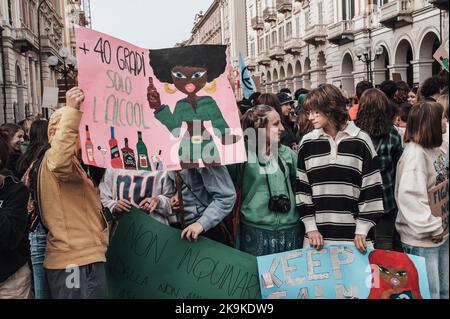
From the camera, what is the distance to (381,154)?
4402mm

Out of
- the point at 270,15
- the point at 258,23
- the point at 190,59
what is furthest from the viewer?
the point at 258,23

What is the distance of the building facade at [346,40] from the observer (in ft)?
83.8

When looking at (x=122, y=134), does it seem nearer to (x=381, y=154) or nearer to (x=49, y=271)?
(x=49, y=271)

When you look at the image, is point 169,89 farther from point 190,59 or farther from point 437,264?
point 437,264

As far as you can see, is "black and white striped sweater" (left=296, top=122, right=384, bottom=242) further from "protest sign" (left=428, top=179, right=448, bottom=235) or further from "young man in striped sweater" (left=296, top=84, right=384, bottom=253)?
"protest sign" (left=428, top=179, right=448, bottom=235)

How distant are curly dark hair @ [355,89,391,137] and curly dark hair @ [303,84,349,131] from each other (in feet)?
2.90

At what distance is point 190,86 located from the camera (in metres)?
3.53

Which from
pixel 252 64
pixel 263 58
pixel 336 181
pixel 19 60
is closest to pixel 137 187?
pixel 336 181

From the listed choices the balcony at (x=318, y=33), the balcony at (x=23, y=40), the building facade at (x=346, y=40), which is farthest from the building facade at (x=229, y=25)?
the balcony at (x=23, y=40)

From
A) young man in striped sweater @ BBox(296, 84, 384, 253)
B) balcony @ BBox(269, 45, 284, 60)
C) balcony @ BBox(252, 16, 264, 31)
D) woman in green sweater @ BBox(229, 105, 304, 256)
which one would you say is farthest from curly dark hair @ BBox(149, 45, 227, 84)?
balcony @ BBox(252, 16, 264, 31)

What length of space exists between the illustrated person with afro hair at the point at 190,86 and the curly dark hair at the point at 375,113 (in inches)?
58.0

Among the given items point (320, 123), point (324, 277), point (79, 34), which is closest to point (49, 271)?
point (79, 34)

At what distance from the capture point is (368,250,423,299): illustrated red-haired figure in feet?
11.0

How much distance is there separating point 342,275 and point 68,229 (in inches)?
64.8
